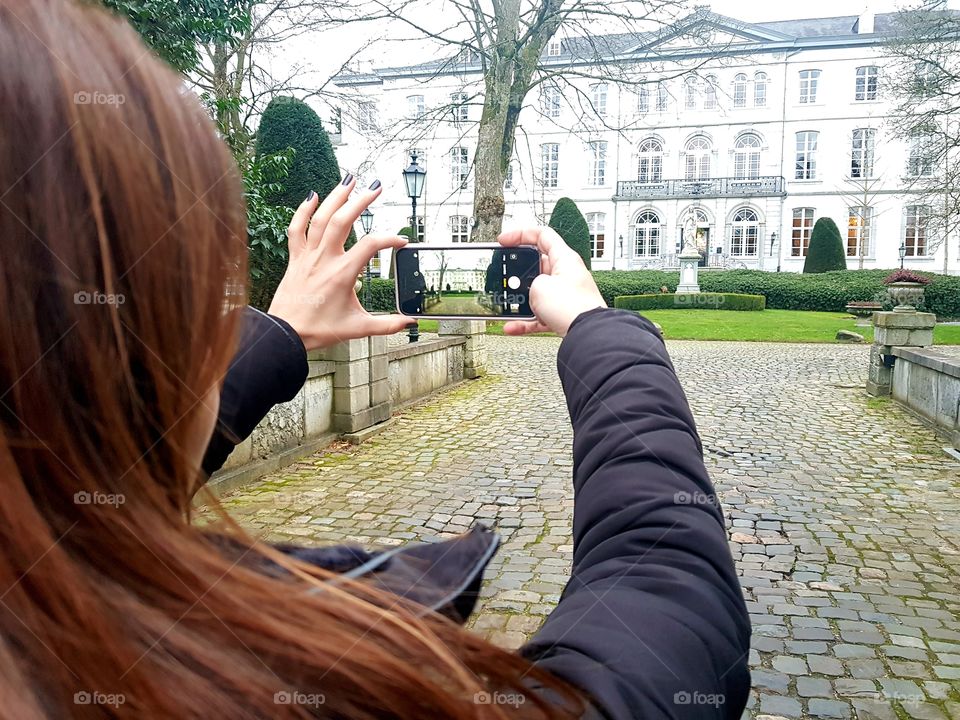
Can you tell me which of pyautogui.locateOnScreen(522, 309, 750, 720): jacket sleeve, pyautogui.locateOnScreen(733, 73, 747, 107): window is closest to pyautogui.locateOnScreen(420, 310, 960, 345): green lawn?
pyautogui.locateOnScreen(522, 309, 750, 720): jacket sleeve

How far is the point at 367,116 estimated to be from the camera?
21.8m

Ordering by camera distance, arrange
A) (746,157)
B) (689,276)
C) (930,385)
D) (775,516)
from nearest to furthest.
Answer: (775,516) < (930,385) < (689,276) < (746,157)

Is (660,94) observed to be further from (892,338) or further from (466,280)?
(466,280)

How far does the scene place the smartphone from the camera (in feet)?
5.14

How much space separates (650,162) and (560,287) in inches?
2030

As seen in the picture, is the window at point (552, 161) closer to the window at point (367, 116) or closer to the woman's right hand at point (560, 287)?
the window at point (367, 116)

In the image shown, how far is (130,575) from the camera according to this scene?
0.59 metres

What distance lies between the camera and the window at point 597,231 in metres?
49.8

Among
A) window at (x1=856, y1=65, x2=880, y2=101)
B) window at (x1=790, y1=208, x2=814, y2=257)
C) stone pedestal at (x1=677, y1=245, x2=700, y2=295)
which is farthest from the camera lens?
window at (x1=790, y1=208, x2=814, y2=257)

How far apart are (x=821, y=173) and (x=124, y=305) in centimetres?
5300

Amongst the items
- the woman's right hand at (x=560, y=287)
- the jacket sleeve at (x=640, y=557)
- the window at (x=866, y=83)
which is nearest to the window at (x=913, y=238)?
the window at (x=866, y=83)

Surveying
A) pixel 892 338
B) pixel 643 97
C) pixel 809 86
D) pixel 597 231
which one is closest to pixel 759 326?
pixel 643 97

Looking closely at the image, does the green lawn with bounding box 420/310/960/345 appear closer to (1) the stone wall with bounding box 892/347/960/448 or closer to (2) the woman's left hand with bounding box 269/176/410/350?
(1) the stone wall with bounding box 892/347/960/448

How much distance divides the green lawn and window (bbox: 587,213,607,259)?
20.5 meters
